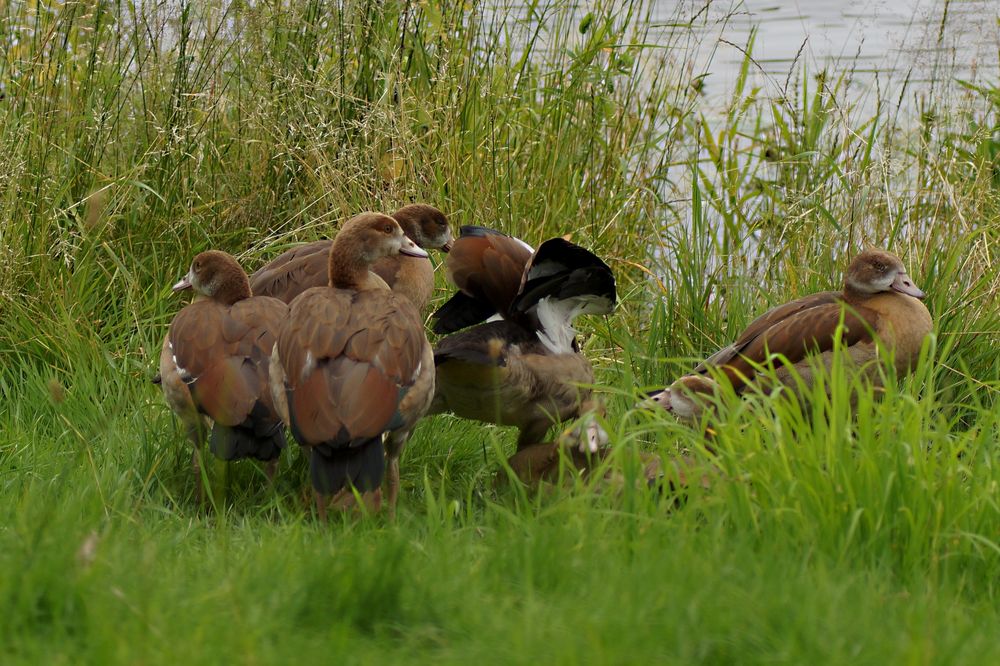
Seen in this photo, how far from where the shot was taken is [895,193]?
7773 millimetres

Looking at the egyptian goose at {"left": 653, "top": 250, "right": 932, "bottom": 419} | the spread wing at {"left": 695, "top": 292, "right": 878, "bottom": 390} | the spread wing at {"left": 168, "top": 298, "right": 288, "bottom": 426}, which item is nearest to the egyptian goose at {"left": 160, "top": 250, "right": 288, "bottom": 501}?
the spread wing at {"left": 168, "top": 298, "right": 288, "bottom": 426}

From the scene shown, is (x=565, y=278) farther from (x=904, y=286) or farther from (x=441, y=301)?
(x=441, y=301)

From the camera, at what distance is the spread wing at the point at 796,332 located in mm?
5629

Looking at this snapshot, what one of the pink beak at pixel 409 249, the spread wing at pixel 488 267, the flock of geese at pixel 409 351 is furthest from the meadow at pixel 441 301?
the pink beak at pixel 409 249

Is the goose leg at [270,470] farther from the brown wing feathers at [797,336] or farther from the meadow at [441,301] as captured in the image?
the brown wing feathers at [797,336]

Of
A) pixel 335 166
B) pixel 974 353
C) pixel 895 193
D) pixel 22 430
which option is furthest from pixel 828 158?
pixel 22 430

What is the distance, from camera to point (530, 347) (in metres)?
5.53

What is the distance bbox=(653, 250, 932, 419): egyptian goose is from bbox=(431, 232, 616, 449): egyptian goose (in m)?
0.43

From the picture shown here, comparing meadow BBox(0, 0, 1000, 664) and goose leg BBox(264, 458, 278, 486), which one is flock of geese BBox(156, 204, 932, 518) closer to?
goose leg BBox(264, 458, 278, 486)

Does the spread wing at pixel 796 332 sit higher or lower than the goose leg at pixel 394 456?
higher

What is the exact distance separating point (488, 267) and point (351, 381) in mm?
1069

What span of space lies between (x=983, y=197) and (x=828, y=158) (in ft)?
2.80

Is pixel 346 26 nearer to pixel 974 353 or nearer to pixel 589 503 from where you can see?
pixel 974 353

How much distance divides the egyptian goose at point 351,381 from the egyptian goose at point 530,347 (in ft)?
0.82
